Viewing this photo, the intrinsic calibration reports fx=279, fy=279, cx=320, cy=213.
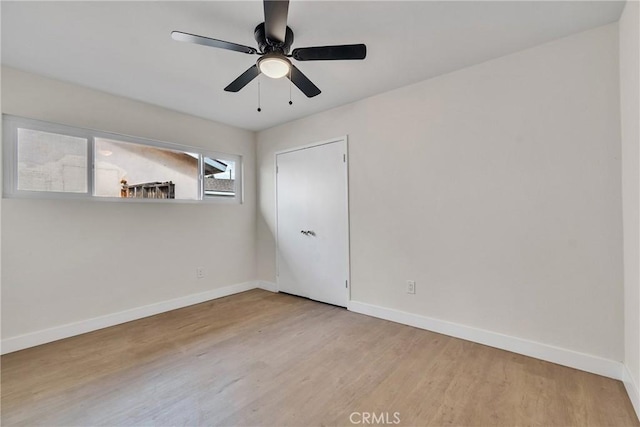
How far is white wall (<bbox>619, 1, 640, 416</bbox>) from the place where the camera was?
5.24 ft

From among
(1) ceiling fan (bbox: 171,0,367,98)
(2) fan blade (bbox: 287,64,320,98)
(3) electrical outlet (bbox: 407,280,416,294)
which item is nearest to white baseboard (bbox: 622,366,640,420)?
(3) electrical outlet (bbox: 407,280,416,294)

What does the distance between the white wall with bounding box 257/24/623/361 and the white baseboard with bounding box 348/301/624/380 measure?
0.16 ft

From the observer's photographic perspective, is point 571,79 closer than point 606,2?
No

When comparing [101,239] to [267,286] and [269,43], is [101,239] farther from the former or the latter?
[269,43]

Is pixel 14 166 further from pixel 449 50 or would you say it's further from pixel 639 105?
pixel 639 105

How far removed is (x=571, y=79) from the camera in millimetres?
2047

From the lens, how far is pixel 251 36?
6.73 ft

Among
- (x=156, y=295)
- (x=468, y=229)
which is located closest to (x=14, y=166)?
(x=156, y=295)

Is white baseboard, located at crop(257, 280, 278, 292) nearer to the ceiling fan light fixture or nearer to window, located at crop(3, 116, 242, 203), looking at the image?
window, located at crop(3, 116, 242, 203)

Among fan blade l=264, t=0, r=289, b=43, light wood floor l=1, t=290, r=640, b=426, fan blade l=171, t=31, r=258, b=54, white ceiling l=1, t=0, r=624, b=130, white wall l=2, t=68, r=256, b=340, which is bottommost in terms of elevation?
light wood floor l=1, t=290, r=640, b=426

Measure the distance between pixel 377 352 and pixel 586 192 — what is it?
1954mm

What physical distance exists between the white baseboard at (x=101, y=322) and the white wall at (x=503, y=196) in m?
2.01

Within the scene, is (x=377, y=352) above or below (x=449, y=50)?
below

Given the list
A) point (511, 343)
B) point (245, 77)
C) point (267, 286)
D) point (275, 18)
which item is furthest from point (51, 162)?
point (511, 343)
